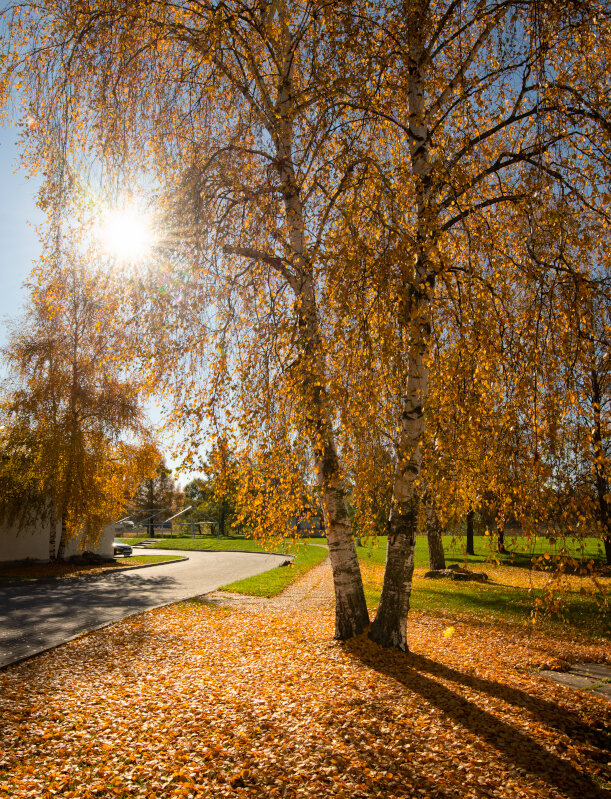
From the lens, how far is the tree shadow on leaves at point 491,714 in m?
4.15

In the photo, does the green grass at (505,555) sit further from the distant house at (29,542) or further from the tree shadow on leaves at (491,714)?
the distant house at (29,542)

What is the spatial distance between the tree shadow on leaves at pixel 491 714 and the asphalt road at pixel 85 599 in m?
5.11

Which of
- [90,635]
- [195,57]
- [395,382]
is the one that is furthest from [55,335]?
[395,382]

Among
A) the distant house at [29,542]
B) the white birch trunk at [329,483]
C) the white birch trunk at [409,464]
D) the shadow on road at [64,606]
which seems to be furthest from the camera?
the distant house at [29,542]

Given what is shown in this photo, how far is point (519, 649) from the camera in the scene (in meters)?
8.62

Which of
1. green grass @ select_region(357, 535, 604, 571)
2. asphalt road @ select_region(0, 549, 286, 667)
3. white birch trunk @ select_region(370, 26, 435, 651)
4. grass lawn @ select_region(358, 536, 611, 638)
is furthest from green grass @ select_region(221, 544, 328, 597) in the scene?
white birch trunk @ select_region(370, 26, 435, 651)

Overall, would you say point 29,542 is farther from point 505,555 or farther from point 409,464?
point 409,464

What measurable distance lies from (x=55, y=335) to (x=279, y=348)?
15.4 m

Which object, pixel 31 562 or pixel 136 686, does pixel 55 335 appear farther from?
pixel 136 686

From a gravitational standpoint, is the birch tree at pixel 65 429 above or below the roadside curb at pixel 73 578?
above

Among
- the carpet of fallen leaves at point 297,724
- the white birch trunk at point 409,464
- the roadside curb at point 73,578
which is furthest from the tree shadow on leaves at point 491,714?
the roadside curb at point 73,578

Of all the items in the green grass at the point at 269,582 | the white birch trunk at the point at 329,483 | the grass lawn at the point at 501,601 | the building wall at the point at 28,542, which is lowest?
the green grass at the point at 269,582

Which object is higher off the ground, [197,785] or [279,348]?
[279,348]

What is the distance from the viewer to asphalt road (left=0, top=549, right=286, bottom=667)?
8664 millimetres
